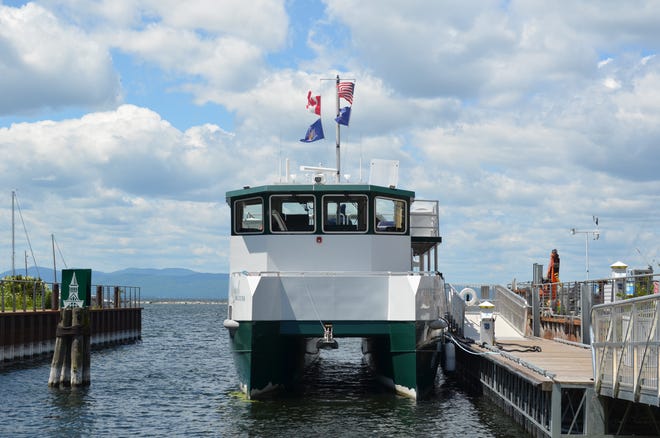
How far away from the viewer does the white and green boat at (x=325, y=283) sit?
803 inches

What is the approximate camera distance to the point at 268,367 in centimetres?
2111

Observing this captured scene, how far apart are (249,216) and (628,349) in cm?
1143

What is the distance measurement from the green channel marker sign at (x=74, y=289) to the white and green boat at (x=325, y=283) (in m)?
5.41

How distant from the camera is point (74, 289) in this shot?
25438 mm

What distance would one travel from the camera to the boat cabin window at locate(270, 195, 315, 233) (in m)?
22.2

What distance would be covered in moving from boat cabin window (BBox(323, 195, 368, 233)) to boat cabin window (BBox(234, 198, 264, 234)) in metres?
1.70

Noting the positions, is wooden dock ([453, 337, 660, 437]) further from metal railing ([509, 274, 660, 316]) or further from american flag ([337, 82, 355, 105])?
american flag ([337, 82, 355, 105])

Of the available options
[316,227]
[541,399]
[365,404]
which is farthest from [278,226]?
[541,399]

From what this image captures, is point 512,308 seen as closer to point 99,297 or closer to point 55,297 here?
point 55,297

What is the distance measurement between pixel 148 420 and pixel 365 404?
550cm

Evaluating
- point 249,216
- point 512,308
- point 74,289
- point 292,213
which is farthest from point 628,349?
point 512,308

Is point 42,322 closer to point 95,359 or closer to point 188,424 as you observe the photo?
point 95,359

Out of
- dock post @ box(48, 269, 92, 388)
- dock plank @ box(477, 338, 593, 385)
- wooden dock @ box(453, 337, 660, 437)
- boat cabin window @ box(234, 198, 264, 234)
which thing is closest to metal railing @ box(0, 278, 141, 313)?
dock post @ box(48, 269, 92, 388)

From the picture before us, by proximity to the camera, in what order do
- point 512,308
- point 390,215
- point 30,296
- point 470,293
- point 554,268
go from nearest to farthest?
point 390,215 < point 512,308 < point 470,293 < point 554,268 < point 30,296
